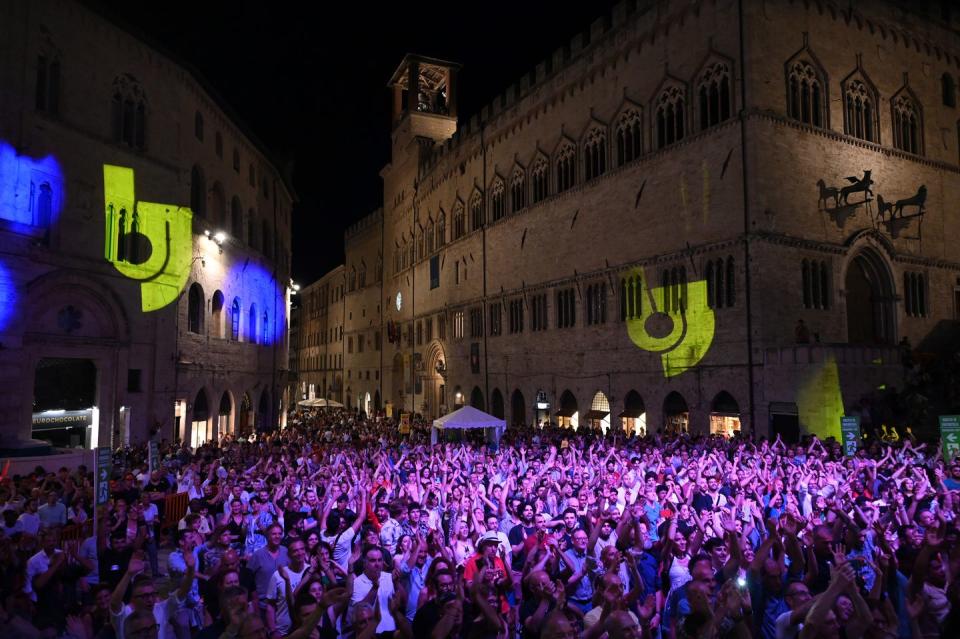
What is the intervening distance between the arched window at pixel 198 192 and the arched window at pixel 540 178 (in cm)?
1676

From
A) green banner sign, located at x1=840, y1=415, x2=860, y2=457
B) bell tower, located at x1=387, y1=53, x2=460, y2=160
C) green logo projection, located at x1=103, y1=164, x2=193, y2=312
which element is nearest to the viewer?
green banner sign, located at x1=840, y1=415, x2=860, y2=457

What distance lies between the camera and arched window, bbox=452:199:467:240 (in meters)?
46.8

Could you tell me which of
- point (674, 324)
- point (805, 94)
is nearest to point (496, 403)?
point (674, 324)

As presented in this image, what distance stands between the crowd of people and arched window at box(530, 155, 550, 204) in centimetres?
2543

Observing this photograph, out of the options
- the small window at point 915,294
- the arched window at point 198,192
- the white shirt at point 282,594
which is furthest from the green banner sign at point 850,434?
the arched window at point 198,192

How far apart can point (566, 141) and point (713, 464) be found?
78.8 ft

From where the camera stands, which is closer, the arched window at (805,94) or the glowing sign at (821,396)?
the glowing sign at (821,396)

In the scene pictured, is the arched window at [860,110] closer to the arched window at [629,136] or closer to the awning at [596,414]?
the arched window at [629,136]

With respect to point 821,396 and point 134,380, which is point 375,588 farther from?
point 134,380

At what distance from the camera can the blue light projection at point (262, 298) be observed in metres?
37.9

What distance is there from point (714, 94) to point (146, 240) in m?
22.7

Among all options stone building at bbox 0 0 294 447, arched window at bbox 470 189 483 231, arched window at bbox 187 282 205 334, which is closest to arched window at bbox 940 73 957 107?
arched window at bbox 470 189 483 231

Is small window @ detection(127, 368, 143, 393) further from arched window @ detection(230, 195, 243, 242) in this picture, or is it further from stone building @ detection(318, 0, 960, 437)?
stone building @ detection(318, 0, 960, 437)

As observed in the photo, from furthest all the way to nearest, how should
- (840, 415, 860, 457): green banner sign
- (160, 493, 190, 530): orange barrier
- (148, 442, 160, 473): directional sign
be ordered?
(840, 415, 860, 457): green banner sign, (148, 442, 160, 473): directional sign, (160, 493, 190, 530): orange barrier
